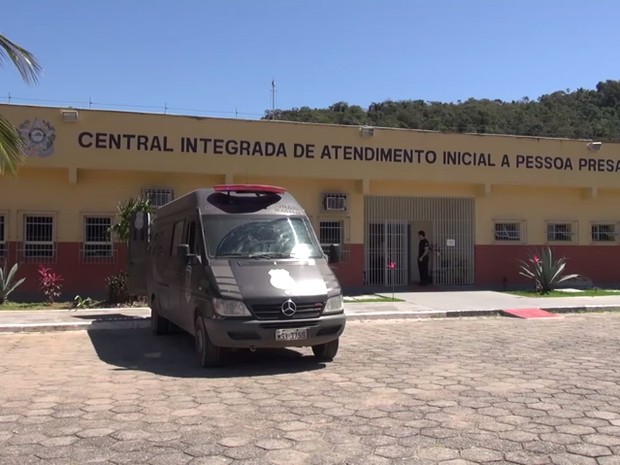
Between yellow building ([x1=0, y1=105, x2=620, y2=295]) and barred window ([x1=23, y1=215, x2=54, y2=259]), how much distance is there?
0.12 feet

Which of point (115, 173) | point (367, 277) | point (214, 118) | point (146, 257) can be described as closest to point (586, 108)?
point (367, 277)

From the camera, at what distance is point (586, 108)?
3788cm

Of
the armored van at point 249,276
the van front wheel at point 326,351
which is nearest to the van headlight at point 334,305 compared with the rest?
the armored van at point 249,276

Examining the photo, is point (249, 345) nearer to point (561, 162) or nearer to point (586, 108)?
point (561, 162)

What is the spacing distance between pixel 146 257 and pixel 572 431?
9145 mm

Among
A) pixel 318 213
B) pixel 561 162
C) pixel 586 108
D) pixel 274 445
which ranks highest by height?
pixel 586 108

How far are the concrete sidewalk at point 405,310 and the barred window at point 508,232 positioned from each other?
314 centimetres

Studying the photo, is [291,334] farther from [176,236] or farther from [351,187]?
[351,187]

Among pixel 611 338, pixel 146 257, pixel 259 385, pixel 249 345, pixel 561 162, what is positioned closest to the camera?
pixel 259 385

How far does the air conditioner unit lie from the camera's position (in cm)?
1908

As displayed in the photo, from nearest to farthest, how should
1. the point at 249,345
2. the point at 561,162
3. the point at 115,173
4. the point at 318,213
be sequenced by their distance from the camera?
the point at 249,345, the point at 115,173, the point at 318,213, the point at 561,162

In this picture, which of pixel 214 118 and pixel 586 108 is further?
pixel 586 108

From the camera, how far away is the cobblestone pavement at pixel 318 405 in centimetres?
497

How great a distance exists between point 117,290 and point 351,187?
7.71 metres
